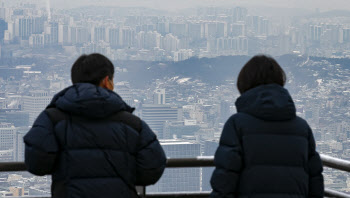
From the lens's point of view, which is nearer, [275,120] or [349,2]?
[275,120]

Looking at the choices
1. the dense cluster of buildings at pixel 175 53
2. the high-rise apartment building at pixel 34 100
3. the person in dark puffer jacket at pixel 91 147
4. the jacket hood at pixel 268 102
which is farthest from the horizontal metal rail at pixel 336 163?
the dense cluster of buildings at pixel 175 53

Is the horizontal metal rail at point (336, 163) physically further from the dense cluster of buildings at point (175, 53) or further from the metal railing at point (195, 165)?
the dense cluster of buildings at point (175, 53)

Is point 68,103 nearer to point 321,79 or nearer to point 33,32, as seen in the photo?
point 321,79

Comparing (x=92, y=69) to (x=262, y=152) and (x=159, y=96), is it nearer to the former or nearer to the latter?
(x=262, y=152)

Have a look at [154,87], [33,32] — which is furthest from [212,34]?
[33,32]

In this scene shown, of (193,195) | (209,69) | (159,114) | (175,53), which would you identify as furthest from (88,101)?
(175,53)

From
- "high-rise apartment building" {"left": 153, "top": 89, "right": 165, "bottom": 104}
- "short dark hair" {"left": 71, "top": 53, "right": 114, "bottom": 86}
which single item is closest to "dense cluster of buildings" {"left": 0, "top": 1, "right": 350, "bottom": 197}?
"high-rise apartment building" {"left": 153, "top": 89, "right": 165, "bottom": 104}
